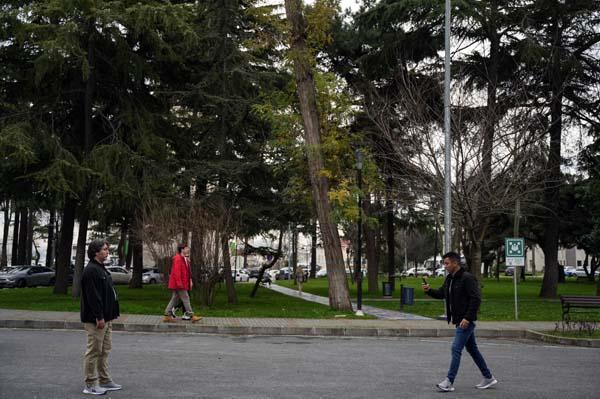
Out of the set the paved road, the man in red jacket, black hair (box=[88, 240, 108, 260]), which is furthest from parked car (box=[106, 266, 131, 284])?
black hair (box=[88, 240, 108, 260])

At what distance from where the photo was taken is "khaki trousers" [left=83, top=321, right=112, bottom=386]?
7.95 m

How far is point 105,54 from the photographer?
2764 cm

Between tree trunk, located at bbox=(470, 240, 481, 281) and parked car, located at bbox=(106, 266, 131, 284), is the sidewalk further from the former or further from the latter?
parked car, located at bbox=(106, 266, 131, 284)

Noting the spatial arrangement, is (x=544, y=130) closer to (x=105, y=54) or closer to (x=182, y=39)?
(x=182, y=39)

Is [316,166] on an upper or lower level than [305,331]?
upper

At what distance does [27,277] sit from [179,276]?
31.7 m

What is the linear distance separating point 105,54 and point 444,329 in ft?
58.2

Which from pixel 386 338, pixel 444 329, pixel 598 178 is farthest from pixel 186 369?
pixel 598 178

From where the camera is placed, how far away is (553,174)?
31.3m

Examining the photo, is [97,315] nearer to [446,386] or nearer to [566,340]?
[446,386]

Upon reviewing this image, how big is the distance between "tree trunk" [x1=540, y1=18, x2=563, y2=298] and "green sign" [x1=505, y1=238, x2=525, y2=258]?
9.76m

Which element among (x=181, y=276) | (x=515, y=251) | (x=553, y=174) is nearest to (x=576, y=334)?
(x=515, y=251)

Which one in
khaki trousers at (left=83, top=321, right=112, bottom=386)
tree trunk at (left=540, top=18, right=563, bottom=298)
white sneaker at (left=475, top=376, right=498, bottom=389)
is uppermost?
tree trunk at (left=540, top=18, right=563, bottom=298)

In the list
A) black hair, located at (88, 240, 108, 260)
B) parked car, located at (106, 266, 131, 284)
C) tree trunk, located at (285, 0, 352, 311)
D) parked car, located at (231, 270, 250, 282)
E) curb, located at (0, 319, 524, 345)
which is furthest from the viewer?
parked car, located at (231, 270, 250, 282)
